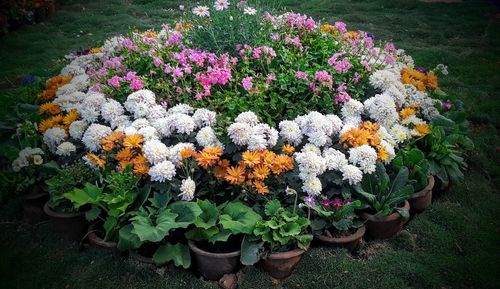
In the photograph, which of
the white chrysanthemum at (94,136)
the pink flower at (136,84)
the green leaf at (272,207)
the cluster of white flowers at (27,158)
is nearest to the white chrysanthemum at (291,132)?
the green leaf at (272,207)

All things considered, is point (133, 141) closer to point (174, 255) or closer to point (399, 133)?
point (174, 255)

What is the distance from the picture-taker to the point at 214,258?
2.72 m

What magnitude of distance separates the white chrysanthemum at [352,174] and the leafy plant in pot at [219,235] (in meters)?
0.69

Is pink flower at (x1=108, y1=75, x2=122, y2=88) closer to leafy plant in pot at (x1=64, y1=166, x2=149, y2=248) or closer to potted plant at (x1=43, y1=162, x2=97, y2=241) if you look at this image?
potted plant at (x1=43, y1=162, x2=97, y2=241)

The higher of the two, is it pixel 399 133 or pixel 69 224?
pixel 399 133

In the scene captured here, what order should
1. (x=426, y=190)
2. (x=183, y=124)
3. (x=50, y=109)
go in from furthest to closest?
(x=50, y=109)
(x=426, y=190)
(x=183, y=124)

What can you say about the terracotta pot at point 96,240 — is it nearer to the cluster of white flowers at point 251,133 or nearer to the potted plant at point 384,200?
the cluster of white flowers at point 251,133

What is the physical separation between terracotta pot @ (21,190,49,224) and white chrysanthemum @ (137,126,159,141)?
2.86 ft

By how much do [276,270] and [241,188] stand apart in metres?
0.62

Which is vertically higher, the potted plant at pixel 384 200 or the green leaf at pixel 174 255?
the potted plant at pixel 384 200

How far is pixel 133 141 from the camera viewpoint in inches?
123

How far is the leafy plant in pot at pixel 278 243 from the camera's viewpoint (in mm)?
2711

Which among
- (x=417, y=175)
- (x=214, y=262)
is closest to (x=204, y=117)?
(x=214, y=262)

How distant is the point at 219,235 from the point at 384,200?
119 cm
